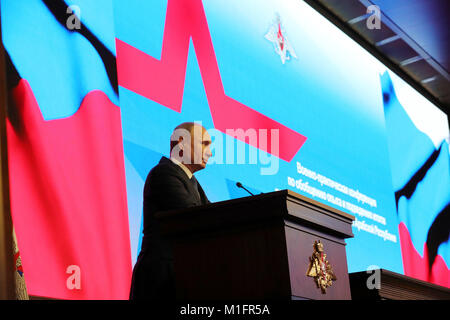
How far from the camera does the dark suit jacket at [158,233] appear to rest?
264 cm

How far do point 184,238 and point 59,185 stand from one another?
1.07 meters

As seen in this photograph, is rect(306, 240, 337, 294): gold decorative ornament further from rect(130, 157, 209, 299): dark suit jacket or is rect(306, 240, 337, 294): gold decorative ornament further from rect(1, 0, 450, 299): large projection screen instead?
rect(1, 0, 450, 299): large projection screen

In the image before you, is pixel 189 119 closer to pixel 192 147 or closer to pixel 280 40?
pixel 192 147

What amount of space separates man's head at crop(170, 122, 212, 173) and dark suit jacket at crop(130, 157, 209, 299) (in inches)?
4.0

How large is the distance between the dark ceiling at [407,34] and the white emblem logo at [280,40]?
2.68 ft

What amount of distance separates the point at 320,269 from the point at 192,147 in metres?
0.83

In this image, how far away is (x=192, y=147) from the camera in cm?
302

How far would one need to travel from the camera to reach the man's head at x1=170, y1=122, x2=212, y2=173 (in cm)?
300

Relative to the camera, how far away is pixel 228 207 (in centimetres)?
244

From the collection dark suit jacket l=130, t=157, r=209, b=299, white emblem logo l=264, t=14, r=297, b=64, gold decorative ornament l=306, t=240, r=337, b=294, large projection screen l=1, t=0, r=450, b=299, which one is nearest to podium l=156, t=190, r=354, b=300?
gold decorative ornament l=306, t=240, r=337, b=294

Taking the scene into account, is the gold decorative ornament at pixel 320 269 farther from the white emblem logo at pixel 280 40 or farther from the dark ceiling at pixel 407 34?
the dark ceiling at pixel 407 34

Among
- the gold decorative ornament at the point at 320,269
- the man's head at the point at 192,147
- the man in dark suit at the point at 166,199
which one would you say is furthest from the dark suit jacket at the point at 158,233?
the gold decorative ornament at the point at 320,269

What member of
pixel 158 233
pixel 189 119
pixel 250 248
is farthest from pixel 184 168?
pixel 189 119

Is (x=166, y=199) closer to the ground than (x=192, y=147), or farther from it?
closer to the ground
